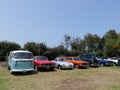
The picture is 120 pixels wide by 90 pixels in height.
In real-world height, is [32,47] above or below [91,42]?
below

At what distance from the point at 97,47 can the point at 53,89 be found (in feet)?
192

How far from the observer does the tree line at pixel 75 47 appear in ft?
141

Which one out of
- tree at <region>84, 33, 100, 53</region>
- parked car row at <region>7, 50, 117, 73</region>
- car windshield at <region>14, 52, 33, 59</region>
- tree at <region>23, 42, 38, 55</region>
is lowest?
parked car row at <region>7, 50, 117, 73</region>

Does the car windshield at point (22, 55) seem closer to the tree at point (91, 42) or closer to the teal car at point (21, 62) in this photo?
the teal car at point (21, 62)

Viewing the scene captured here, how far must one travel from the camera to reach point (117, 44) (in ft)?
159

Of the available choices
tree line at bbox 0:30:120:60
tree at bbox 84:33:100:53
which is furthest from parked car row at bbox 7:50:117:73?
tree at bbox 84:33:100:53

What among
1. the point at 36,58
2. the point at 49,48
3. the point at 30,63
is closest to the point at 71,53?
the point at 49,48

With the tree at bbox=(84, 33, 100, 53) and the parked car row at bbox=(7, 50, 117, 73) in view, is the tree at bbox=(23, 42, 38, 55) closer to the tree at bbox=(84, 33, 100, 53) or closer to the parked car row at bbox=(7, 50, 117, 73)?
the parked car row at bbox=(7, 50, 117, 73)

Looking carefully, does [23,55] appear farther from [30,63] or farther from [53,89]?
[53,89]

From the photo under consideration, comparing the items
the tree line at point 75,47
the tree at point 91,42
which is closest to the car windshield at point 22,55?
the tree line at point 75,47

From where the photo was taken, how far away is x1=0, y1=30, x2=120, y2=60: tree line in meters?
43.0

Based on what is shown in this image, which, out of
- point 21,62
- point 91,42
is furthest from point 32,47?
point 91,42

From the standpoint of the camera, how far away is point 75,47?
68000 mm

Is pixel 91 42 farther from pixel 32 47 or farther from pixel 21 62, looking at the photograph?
pixel 21 62
